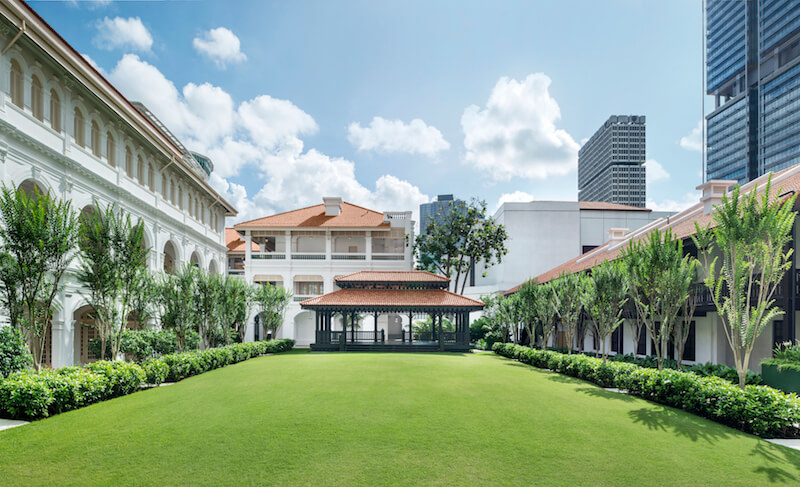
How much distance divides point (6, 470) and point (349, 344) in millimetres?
24304

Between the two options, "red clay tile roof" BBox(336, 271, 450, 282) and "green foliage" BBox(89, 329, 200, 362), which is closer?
"green foliage" BBox(89, 329, 200, 362)

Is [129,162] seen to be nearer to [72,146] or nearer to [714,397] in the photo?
[72,146]

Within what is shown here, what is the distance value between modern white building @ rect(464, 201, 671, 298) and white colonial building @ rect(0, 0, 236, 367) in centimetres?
2973

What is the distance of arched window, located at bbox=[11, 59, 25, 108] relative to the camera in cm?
1416

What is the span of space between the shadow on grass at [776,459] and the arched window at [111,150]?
22.8 meters

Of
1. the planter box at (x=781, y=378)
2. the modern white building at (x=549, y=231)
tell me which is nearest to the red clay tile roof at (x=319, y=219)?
the modern white building at (x=549, y=231)

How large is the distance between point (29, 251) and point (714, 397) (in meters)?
16.5

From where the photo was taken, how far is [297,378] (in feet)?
51.4

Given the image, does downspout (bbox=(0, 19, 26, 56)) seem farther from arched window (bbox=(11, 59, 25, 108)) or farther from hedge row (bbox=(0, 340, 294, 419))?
hedge row (bbox=(0, 340, 294, 419))

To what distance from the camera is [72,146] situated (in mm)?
16844

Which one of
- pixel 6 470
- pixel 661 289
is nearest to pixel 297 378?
pixel 6 470

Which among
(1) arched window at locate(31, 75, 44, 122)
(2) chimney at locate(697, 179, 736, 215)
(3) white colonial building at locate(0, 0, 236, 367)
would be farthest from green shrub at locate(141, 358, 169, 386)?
(2) chimney at locate(697, 179, 736, 215)

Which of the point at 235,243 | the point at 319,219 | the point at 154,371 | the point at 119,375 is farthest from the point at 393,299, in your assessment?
the point at 235,243

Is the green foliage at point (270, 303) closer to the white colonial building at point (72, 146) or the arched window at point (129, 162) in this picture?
the white colonial building at point (72, 146)
